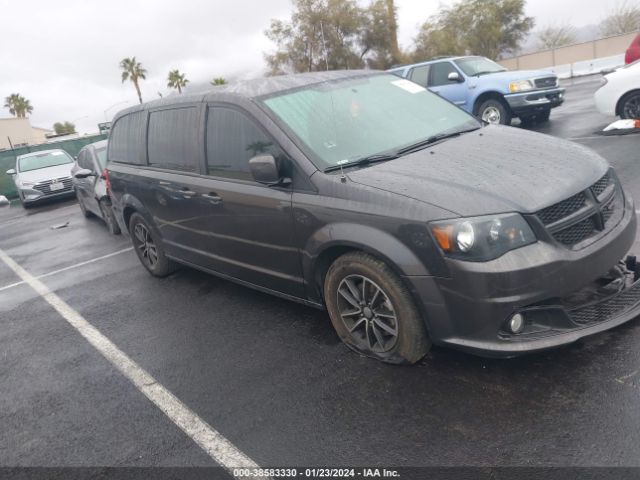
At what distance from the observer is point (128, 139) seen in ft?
18.4

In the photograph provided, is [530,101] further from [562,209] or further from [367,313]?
[367,313]

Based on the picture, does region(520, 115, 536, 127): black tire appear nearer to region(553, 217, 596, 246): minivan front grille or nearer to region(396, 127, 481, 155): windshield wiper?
region(396, 127, 481, 155): windshield wiper

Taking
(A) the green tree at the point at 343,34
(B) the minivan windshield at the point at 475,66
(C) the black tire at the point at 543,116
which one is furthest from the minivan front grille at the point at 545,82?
(A) the green tree at the point at 343,34

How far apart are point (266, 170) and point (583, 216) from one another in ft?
6.31

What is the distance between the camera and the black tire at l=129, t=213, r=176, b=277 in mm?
5566

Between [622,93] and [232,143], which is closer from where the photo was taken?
[232,143]

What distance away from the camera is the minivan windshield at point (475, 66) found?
1150 centimetres

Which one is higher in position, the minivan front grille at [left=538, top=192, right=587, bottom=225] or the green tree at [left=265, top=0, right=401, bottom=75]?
the green tree at [left=265, top=0, right=401, bottom=75]

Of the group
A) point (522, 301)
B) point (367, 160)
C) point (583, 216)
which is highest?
point (367, 160)

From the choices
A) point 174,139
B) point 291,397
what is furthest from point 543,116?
point 291,397

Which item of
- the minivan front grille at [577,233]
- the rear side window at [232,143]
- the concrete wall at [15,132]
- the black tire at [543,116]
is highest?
the concrete wall at [15,132]

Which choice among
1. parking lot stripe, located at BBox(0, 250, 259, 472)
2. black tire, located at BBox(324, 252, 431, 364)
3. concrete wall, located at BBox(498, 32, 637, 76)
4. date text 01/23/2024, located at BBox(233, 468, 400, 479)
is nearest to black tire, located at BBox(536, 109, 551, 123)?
black tire, located at BBox(324, 252, 431, 364)

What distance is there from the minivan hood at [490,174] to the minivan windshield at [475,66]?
8486 mm

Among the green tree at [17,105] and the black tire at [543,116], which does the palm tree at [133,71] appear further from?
the black tire at [543,116]
